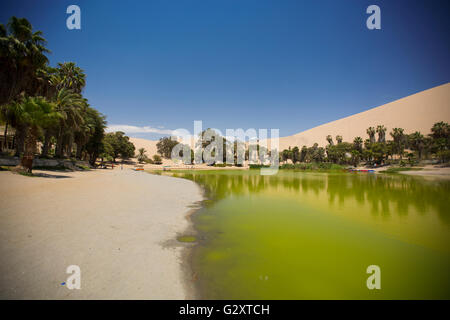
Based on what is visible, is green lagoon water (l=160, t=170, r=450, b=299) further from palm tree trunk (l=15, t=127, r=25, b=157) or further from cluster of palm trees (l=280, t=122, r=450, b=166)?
cluster of palm trees (l=280, t=122, r=450, b=166)

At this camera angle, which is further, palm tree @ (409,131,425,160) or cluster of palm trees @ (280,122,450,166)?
palm tree @ (409,131,425,160)

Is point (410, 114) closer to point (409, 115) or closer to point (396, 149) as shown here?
point (409, 115)

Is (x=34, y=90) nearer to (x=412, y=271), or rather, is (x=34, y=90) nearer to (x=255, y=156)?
(x=412, y=271)

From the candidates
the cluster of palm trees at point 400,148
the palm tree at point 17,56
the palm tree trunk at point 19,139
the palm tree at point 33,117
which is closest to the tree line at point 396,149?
the cluster of palm trees at point 400,148

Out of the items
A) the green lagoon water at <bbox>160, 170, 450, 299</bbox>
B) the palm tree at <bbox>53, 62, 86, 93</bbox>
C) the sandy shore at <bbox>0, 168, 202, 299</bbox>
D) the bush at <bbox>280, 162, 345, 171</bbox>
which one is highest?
the palm tree at <bbox>53, 62, 86, 93</bbox>

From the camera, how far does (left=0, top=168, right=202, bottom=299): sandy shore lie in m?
4.37

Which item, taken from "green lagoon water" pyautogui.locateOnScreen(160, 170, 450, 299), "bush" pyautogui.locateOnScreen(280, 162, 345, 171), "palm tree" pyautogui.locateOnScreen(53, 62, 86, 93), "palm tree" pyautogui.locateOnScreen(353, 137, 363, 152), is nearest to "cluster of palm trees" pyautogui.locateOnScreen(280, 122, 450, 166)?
"palm tree" pyautogui.locateOnScreen(353, 137, 363, 152)

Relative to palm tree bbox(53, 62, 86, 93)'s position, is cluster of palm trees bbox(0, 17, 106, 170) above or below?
below

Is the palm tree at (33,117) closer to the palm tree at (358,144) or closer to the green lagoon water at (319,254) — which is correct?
the green lagoon water at (319,254)

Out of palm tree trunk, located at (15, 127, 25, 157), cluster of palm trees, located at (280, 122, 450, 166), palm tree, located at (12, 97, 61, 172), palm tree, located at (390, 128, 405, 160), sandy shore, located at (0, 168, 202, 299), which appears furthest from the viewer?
palm tree, located at (390, 128, 405, 160)

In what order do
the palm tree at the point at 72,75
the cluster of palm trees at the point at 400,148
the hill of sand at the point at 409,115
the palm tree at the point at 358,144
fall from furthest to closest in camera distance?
the hill of sand at the point at 409,115 → the palm tree at the point at 358,144 → the cluster of palm trees at the point at 400,148 → the palm tree at the point at 72,75

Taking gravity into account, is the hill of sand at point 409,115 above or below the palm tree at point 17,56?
above

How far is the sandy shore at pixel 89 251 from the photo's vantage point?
14.3 ft
